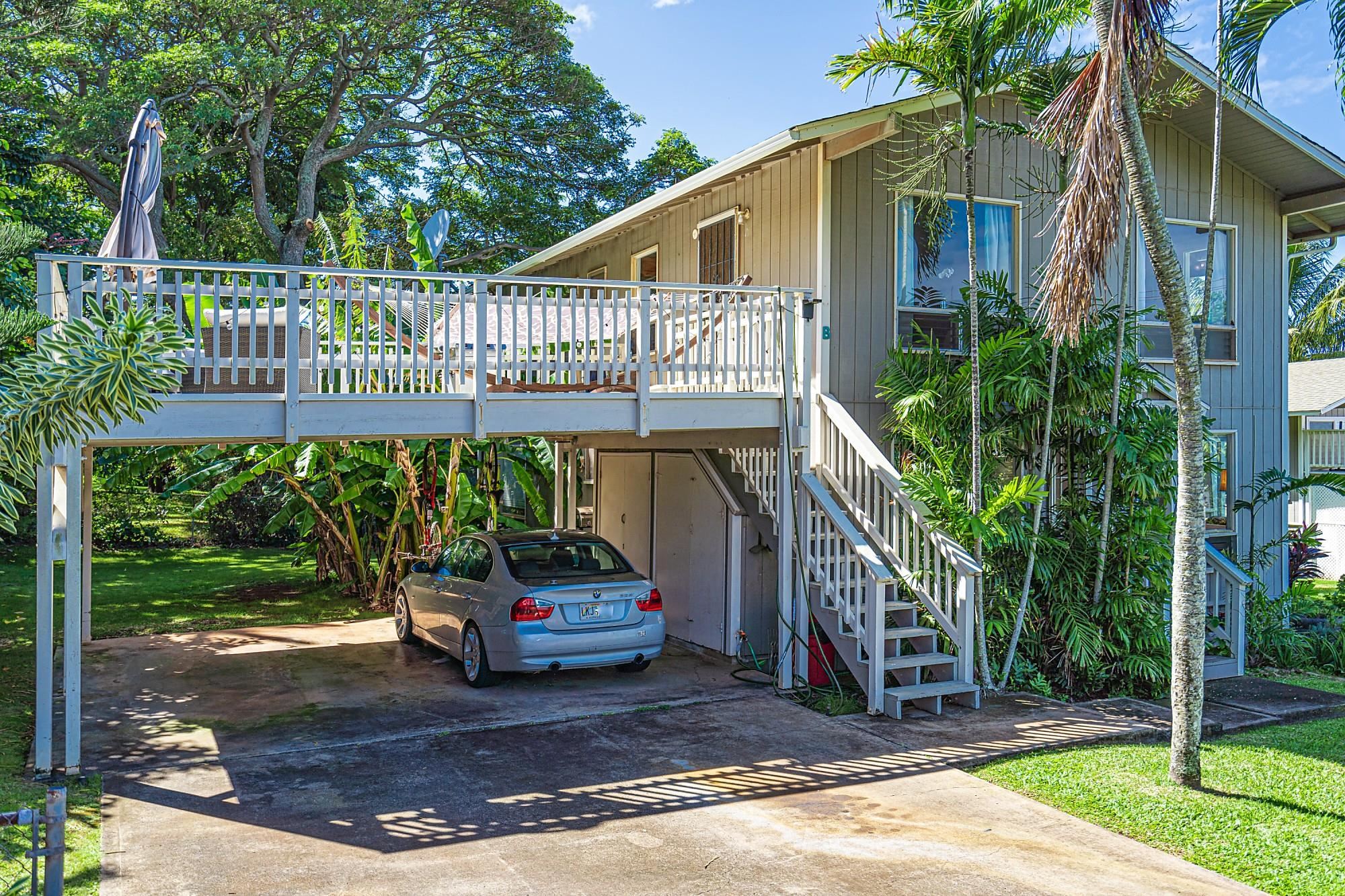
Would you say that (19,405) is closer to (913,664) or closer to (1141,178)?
(1141,178)

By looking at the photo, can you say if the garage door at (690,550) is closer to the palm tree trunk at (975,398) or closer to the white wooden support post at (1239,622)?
the palm tree trunk at (975,398)

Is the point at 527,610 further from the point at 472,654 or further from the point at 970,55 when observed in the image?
the point at 970,55

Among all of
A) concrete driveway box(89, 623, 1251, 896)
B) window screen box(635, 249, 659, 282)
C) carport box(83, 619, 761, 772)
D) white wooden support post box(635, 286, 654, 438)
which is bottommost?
concrete driveway box(89, 623, 1251, 896)

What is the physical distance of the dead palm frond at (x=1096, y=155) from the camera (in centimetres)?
698

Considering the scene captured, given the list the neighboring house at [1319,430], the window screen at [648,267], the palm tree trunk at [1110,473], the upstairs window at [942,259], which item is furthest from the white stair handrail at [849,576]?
the neighboring house at [1319,430]

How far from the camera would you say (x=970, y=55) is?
28.9 ft

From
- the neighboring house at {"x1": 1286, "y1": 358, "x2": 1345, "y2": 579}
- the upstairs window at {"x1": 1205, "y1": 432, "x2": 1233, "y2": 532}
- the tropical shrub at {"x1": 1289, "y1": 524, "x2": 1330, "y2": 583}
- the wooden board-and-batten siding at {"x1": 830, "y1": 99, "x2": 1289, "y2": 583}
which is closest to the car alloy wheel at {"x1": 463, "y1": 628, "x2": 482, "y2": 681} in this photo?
the wooden board-and-batten siding at {"x1": 830, "y1": 99, "x2": 1289, "y2": 583}

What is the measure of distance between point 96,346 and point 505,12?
958 inches

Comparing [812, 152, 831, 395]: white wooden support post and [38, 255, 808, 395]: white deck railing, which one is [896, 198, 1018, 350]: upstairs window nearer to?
[812, 152, 831, 395]: white wooden support post

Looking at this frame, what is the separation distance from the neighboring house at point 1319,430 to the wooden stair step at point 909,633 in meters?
13.3

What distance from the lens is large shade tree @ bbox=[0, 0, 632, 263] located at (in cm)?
2238

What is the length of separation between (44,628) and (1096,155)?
25.7 feet

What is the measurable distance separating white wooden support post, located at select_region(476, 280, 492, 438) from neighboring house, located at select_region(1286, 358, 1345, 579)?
54.7ft

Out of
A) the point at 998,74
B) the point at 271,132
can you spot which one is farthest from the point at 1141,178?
the point at 271,132
